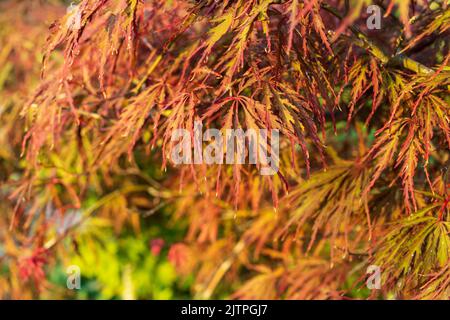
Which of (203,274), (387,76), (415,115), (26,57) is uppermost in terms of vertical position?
(26,57)

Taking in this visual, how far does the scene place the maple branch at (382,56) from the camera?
1.70 m

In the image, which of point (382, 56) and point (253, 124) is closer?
point (253, 124)

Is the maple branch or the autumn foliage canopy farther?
the maple branch

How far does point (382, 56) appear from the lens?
5.58 ft

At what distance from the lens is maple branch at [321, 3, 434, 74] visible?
5.58ft

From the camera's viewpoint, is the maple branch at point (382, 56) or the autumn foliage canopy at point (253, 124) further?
the maple branch at point (382, 56)

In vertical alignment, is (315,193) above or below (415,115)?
below

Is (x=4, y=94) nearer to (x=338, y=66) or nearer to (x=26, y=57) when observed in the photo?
(x=26, y=57)

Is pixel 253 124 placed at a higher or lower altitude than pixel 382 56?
lower

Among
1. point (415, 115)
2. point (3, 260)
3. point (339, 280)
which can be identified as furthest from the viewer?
point (3, 260)
